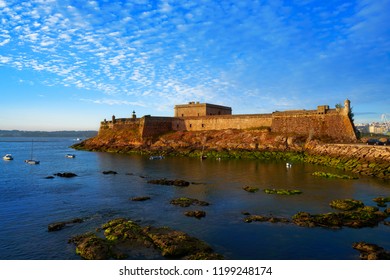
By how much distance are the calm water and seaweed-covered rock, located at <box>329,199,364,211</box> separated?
77 centimetres

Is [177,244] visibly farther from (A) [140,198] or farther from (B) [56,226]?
(A) [140,198]

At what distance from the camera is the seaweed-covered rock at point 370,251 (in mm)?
15672

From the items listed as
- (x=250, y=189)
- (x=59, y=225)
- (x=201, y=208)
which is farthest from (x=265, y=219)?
(x=59, y=225)

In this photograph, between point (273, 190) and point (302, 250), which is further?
point (273, 190)

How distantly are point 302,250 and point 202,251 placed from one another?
5782 millimetres

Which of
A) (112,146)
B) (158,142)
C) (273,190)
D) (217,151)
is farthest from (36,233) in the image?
(112,146)

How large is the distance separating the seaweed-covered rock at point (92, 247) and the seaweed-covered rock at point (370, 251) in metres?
13.8

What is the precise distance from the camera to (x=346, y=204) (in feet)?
85.7

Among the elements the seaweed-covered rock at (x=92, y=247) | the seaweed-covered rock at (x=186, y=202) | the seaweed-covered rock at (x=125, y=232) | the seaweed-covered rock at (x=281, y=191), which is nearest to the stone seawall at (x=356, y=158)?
the seaweed-covered rock at (x=281, y=191)

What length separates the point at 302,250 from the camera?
1716 centimetres

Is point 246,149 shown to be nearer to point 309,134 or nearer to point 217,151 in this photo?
point 217,151

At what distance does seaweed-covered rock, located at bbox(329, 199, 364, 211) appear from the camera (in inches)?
1007

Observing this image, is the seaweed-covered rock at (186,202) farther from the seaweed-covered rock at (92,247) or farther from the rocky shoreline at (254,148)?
the rocky shoreline at (254,148)
